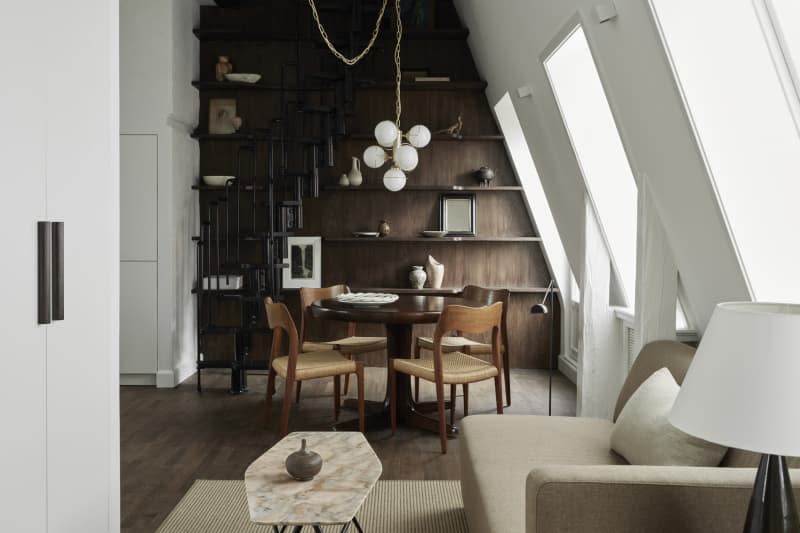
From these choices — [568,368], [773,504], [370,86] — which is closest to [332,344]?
[568,368]

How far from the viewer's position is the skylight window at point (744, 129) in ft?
8.04

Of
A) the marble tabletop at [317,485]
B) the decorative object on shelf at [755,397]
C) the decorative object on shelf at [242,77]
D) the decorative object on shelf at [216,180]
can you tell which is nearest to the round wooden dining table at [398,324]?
the marble tabletop at [317,485]

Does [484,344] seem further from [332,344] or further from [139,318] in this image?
[139,318]

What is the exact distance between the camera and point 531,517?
174 cm

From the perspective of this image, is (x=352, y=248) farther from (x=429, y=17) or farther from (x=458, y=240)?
(x=429, y=17)

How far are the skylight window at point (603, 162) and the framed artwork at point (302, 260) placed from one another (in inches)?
116

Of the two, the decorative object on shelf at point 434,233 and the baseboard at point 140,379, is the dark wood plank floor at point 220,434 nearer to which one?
the baseboard at point 140,379

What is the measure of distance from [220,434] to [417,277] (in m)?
2.63

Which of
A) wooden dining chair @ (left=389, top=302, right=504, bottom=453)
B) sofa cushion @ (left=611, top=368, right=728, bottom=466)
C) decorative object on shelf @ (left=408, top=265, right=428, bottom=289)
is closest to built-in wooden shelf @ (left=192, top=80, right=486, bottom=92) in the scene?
decorative object on shelf @ (left=408, top=265, right=428, bottom=289)

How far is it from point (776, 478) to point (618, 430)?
115 cm

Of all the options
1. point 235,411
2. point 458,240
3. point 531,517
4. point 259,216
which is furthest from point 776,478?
point 259,216

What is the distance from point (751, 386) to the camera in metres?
1.34
